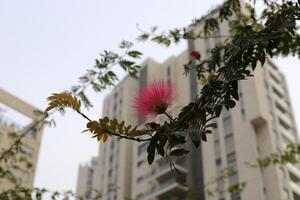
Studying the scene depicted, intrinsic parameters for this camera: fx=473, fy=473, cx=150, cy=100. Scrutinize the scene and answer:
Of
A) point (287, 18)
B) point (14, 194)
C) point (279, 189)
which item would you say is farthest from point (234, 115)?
point (287, 18)

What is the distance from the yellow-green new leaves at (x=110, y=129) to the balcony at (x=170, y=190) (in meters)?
33.6

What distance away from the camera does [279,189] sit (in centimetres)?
2783

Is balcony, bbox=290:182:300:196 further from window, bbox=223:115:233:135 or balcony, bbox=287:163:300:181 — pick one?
window, bbox=223:115:233:135

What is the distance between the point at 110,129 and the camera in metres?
1.93

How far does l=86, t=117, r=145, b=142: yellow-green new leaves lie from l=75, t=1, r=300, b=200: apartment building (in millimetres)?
22204

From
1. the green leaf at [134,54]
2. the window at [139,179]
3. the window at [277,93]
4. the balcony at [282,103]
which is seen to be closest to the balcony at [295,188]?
the balcony at [282,103]

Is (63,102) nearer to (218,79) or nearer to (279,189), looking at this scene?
(218,79)

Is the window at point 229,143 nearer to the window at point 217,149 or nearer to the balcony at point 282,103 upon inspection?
the window at point 217,149

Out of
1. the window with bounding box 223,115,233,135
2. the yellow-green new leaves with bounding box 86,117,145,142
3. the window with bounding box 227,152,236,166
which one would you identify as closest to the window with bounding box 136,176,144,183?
the window with bounding box 223,115,233,135

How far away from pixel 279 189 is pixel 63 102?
27.6 metres

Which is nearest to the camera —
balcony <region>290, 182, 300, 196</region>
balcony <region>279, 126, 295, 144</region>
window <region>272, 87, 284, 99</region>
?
balcony <region>290, 182, 300, 196</region>

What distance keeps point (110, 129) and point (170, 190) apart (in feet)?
113

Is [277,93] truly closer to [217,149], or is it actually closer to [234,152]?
[217,149]

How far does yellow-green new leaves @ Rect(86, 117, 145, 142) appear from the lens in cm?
190
